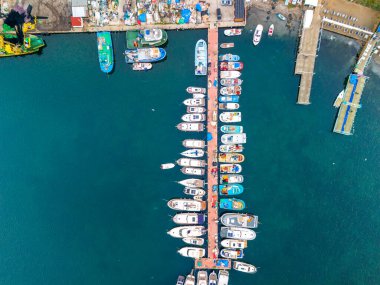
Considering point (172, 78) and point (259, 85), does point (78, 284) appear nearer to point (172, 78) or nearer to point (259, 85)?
point (172, 78)

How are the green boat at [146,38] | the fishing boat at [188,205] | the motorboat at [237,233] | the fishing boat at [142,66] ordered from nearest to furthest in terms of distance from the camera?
the green boat at [146,38]
the motorboat at [237,233]
the fishing boat at [188,205]
the fishing boat at [142,66]

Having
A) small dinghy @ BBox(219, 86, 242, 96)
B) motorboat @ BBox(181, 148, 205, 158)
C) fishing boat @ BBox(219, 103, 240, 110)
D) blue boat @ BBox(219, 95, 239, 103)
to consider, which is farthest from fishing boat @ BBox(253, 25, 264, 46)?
motorboat @ BBox(181, 148, 205, 158)

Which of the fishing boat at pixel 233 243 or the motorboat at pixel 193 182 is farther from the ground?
the motorboat at pixel 193 182

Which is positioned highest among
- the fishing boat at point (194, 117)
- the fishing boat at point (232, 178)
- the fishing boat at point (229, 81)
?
the fishing boat at point (229, 81)

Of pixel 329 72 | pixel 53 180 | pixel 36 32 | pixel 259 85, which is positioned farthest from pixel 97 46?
pixel 329 72

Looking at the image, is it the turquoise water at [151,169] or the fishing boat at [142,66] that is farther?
the fishing boat at [142,66]

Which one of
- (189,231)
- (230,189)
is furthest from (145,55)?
(189,231)

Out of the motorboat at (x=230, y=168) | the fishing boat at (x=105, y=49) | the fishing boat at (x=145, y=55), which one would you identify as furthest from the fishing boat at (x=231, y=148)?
the fishing boat at (x=105, y=49)

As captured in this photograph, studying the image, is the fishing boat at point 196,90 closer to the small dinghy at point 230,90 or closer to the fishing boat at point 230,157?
the small dinghy at point 230,90
